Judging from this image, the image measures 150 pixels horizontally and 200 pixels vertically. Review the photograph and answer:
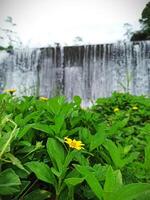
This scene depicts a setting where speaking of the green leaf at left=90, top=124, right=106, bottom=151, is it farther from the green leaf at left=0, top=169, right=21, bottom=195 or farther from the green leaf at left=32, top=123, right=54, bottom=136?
the green leaf at left=0, top=169, right=21, bottom=195

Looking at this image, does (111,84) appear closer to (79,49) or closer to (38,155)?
(79,49)

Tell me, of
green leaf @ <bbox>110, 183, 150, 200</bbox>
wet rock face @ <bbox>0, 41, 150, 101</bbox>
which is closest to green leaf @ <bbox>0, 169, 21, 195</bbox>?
green leaf @ <bbox>110, 183, 150, 200</bbox>

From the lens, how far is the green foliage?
56 cm

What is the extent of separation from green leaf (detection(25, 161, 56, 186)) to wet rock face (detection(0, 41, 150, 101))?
10.3m

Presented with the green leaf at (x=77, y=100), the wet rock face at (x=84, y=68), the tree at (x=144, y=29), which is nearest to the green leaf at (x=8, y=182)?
the green leaf at (x=77, y=100)

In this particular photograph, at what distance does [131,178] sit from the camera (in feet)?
2.56

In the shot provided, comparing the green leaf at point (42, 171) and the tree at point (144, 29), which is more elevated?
the tree at point (144, 29)

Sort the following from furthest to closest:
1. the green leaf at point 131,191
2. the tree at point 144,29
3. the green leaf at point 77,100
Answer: the tree at point 144,29
the green leaf at point 77,100
the green leaf at point 131,191

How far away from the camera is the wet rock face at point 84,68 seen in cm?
1147

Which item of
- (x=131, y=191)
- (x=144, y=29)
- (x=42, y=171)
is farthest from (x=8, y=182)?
(x=144, y=29)

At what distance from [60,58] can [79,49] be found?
26.2 inches

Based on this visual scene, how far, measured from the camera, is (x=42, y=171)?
65 centimetres

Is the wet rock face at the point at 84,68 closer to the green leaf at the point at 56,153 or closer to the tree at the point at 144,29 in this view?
the tree at the point at 144,29

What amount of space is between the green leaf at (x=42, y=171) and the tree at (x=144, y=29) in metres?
14.6
